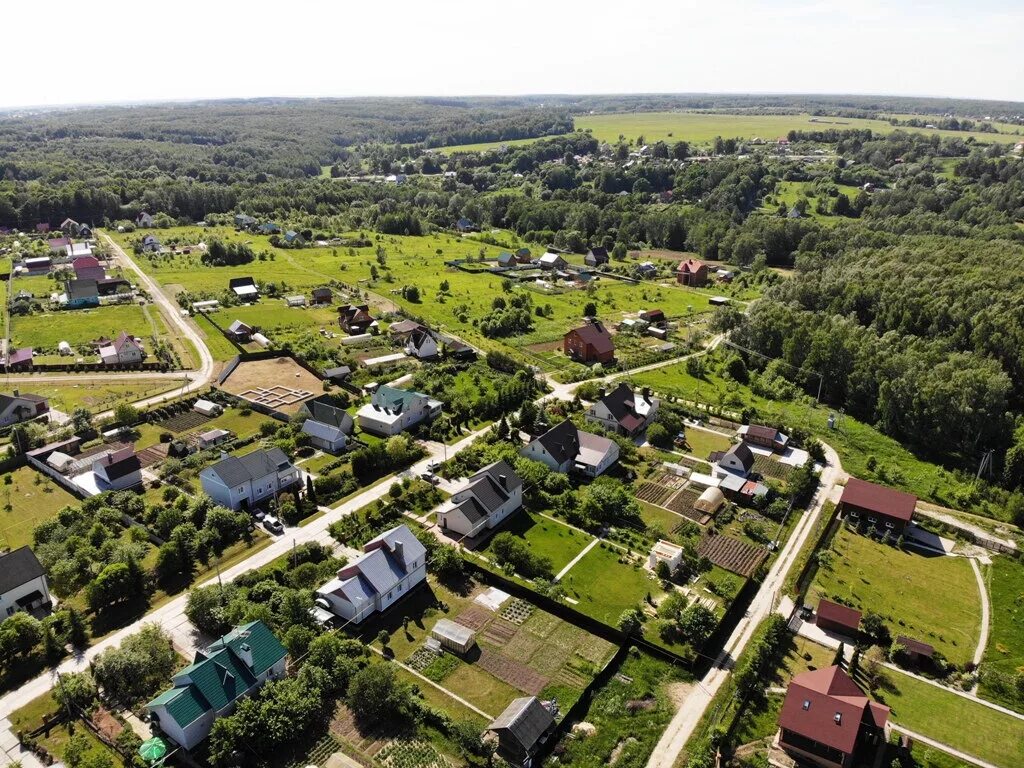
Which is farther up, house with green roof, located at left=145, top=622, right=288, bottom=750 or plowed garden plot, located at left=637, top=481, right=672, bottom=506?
house with green roof, located at left=145, top=622, right=288, bottom=750

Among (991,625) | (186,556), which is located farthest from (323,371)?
(991,625)

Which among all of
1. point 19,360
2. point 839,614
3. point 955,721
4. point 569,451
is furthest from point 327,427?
point 955,721

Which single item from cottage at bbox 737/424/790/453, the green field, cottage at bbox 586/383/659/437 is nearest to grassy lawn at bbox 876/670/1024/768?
cottage at bbox 737/424/790/453

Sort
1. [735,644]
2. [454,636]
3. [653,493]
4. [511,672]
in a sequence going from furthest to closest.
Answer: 1. [653,493]
2. [735,644]
3. [454,636]
4. [511,672]

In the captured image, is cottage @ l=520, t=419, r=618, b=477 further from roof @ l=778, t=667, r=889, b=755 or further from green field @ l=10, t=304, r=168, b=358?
green field @ l=10, t=304, r=168, b=358

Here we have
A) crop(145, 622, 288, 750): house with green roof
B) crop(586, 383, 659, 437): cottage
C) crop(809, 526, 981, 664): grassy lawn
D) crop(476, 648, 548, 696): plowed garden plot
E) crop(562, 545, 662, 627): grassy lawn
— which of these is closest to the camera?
crop(145, 622, 288, 750): house with green roof

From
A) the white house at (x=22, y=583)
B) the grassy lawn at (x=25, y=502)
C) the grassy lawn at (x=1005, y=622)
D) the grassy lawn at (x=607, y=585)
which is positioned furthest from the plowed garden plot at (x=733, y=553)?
the grassy lawn at (x=25, y=502)

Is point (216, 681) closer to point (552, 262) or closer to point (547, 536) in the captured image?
point (547, 536)
